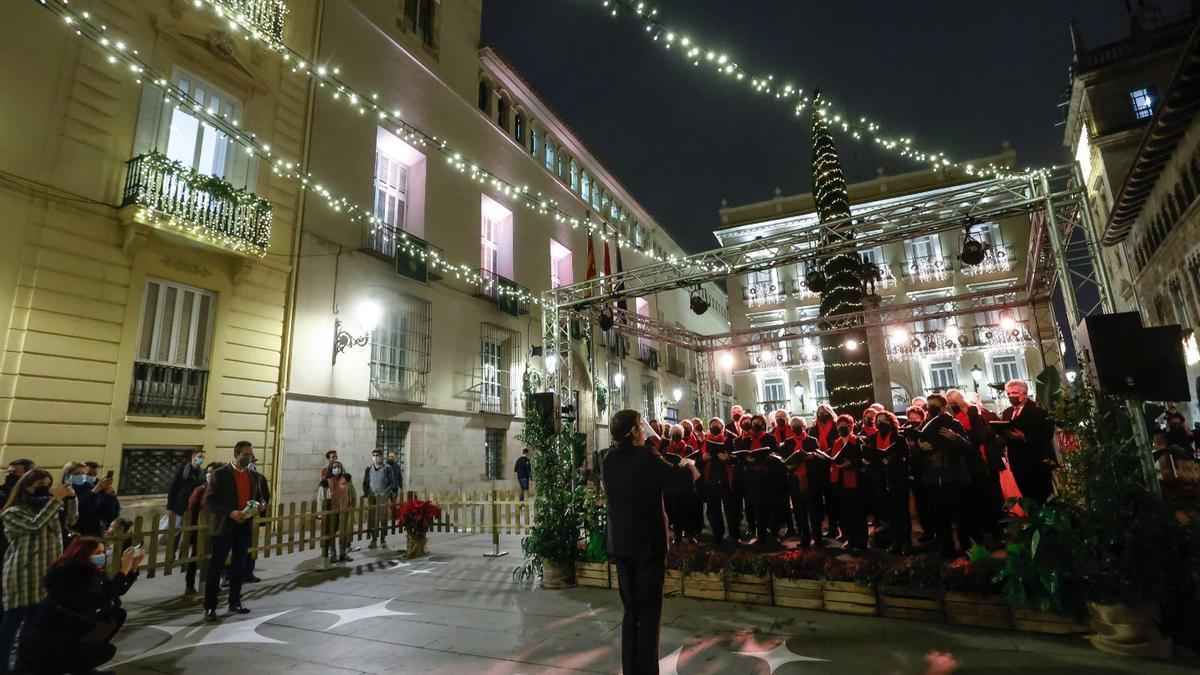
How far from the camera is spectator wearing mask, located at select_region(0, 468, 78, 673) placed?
4129mm

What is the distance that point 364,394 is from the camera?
12945 millimetres

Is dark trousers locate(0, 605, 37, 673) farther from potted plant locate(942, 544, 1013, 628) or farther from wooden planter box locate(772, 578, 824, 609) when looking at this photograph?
potted plant locate(942, 544, 1013, 628)

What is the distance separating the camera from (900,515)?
21.4 feet

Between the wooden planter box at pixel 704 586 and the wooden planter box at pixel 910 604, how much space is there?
1.56 meters

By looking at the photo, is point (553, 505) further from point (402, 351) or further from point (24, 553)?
point (402, 351)

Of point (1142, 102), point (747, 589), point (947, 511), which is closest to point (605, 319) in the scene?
point (747, 589)

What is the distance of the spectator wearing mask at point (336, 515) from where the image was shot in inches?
351

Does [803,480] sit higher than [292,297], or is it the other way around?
[292,297]

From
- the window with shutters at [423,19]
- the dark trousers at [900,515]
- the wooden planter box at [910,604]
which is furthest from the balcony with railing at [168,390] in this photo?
the window with shutters at [423,19]

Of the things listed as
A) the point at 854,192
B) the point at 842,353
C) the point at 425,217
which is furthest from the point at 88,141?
the point at 854,192

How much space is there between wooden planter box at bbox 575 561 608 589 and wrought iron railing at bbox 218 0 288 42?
11.2 metres

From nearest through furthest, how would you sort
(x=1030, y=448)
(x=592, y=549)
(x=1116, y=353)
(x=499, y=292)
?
(x=1116, y=353) → (x=1030, y=448) → (x=592, y=549) → (x=499, y=292)

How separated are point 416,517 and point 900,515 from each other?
712 centimetres

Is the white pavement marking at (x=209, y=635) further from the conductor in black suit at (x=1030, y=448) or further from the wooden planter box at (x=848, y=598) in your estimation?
the conductor in black suit at (x=1030, y=448)
